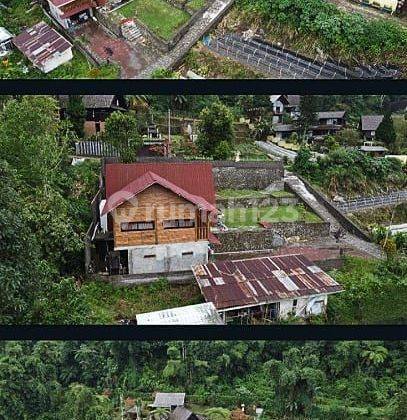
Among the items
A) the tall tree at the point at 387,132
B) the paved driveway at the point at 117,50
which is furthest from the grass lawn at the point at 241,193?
the paved driveway at the point at 117,50

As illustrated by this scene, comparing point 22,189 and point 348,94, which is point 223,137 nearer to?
point 348,94

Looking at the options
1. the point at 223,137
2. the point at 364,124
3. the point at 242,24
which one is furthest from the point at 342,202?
the point at 242,24

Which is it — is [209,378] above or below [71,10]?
below

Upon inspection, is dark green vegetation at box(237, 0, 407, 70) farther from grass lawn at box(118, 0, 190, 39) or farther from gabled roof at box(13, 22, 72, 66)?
gabled roof at box(13, 22, 72, 66)

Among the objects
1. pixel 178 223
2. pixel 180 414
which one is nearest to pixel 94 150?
pixel 178 223

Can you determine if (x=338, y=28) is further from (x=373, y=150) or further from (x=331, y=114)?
(x=373, y=150)

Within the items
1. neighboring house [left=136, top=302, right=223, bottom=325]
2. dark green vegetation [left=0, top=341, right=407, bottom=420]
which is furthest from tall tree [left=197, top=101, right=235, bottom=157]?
dark green vegetation [left=0, top=341, right=407, bottom=420]

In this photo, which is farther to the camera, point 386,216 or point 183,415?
point 183,415
